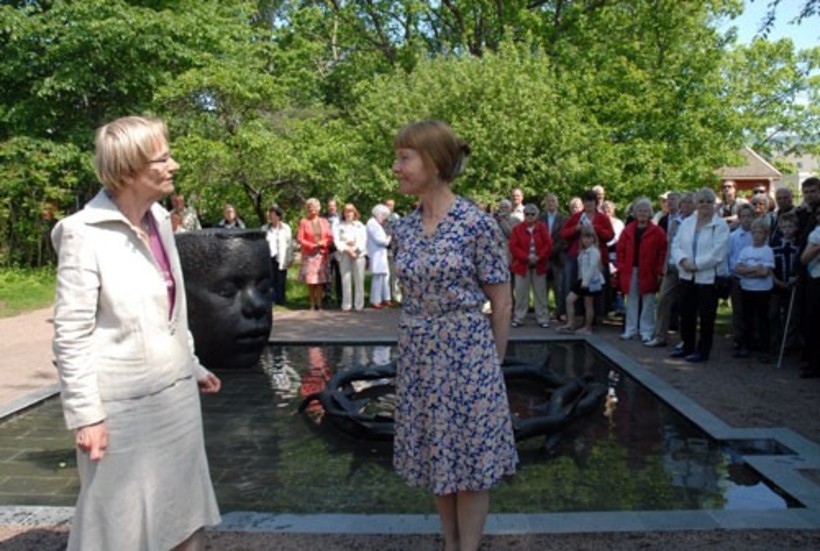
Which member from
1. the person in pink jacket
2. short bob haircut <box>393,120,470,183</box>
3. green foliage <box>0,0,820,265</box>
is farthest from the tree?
short bob haircut <box>393,120,470,183</box>

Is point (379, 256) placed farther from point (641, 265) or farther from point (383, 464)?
point (383, 464)

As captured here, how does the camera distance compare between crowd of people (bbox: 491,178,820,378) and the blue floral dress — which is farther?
crowd of people (bbox: 491,178,820,378)

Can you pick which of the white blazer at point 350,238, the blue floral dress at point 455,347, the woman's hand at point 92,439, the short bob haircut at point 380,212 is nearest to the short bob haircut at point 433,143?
the blue floral dress at point 455,347

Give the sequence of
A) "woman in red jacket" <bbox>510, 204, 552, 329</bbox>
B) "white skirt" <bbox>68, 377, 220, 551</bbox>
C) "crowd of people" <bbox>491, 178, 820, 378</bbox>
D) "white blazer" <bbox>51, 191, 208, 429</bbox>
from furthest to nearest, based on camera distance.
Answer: "woman in red jacket" <bbox>510, 204, 552, 329</bbox>
"crowd of people" <bbox>491, 178, 820, 378</bbox>
"white skirt" <bbox>68, 377, 220, 551</bbox>
"white blazer" <bbox>51, 191, 208, 429</bbox>

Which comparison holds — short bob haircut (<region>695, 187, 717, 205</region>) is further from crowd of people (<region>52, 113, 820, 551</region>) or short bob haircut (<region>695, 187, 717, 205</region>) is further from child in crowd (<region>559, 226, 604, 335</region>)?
crowd of people (<region>52, 113, 820, 551</region>)

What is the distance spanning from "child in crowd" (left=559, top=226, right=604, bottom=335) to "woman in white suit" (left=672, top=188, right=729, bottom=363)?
1.43 meters

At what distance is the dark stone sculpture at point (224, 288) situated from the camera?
712 cm

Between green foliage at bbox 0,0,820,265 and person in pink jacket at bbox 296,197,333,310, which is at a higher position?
green foliage at bbox 0,0,820,265

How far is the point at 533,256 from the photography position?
35.4 feet

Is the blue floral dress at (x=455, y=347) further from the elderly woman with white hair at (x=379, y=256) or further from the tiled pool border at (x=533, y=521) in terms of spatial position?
the elderly woman with white hair at (x=379, y=256)

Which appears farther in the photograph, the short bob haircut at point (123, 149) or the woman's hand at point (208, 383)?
the woman's hand at point (208, 383)

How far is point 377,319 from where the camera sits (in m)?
11.9

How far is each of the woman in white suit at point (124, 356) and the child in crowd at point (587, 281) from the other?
789cm

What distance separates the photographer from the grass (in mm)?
14266
